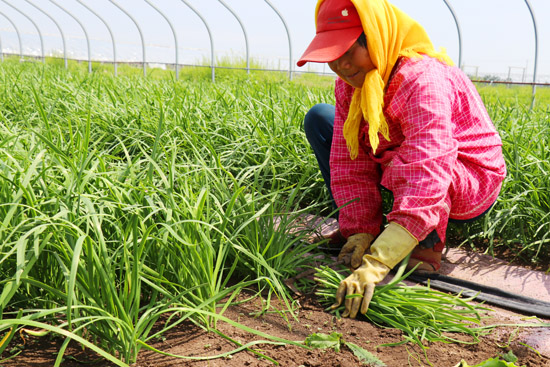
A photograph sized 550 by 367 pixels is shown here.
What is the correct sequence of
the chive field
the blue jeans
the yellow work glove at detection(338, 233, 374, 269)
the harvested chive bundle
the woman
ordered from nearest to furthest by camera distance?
the chive field → the harvested chive bundle → the woman → the yellow work glove at detection(338, 233, 374, 269) → the blue jeans

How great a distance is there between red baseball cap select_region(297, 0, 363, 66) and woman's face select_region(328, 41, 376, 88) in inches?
1.7

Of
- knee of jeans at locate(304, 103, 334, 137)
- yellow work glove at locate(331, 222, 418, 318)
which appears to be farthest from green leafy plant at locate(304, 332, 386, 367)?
knee of jeans at locate(304, 103, 334, 137)

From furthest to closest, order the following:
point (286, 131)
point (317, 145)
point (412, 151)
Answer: point (286, 131) < point (317, 145) < point (412, 151)

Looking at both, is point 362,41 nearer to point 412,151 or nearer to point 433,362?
point 412,151

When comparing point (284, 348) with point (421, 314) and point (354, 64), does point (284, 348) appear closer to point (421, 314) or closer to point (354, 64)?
point (421, 314)

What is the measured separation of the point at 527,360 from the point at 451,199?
570mm

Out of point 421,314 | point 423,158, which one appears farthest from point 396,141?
point 421,314

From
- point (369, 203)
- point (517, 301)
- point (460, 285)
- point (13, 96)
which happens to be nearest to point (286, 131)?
point (369, 203)

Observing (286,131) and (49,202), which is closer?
(49,202)

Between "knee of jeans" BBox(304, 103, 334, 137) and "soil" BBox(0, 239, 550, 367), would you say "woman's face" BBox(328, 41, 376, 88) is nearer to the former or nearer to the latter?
"knee of jeans" BBox(304, 103, 334, 137)

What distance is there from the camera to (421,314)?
124 centimetres

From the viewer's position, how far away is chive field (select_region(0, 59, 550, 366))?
3.27 ft

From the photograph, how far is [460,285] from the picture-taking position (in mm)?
1533

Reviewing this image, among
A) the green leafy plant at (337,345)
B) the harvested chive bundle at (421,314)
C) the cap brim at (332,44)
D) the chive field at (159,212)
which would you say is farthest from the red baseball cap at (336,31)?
the green leafy plant at (337,345)
